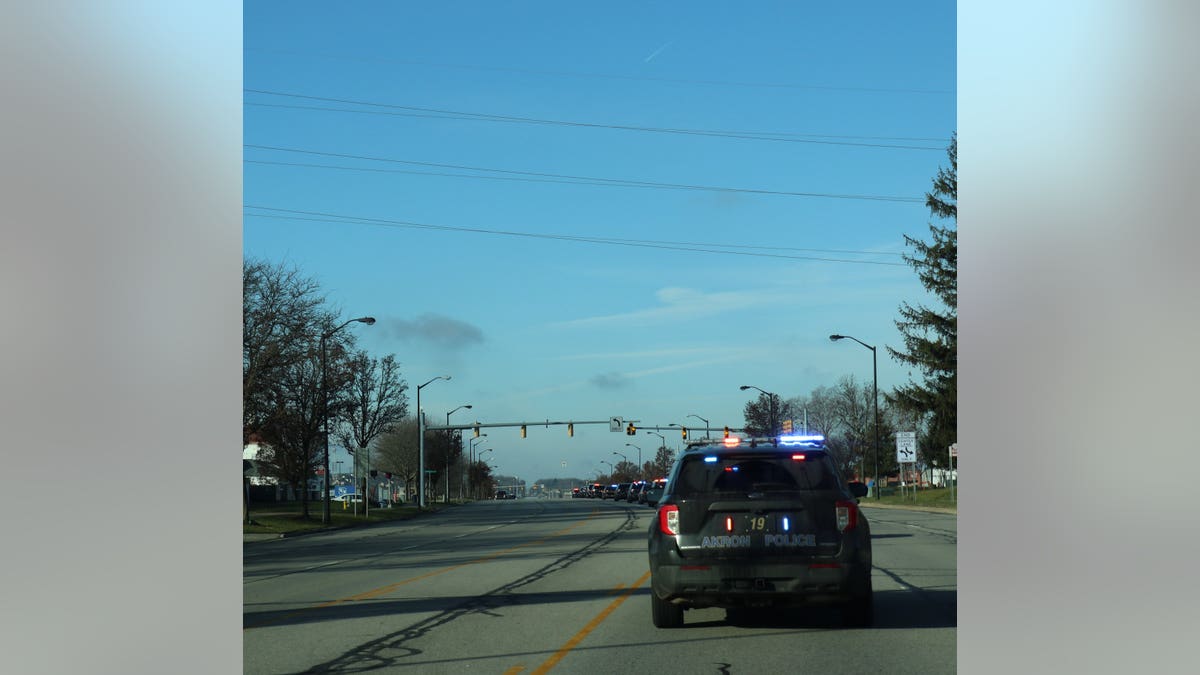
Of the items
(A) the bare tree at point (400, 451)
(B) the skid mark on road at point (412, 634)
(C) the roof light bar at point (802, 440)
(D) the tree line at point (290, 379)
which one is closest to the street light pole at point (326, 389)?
(D) the tree line at point (290, 379)

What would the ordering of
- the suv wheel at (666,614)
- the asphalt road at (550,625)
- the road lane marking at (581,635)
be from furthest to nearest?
the suv wheel at (666,614)
the asphalt road at (550,625)
the road lane marking at (581,635)

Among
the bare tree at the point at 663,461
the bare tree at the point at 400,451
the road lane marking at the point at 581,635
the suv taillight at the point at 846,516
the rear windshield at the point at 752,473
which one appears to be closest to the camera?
the road lane marking at the point at 581,635

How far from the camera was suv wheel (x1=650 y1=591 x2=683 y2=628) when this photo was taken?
38.7 feet

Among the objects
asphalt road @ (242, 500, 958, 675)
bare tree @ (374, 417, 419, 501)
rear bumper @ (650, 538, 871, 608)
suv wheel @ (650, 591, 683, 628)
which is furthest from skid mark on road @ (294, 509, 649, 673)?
bare tree @ (374, 417, 419, 501)

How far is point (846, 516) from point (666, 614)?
2.01 meters

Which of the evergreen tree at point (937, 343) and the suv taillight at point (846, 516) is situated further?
the evergreen tree at point (937, 343)

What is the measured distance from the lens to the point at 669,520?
11.5 m

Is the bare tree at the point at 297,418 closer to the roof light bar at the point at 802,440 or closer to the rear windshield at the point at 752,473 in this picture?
the roof light bar at the point at 802,440

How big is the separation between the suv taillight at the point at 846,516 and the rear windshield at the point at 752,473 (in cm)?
29

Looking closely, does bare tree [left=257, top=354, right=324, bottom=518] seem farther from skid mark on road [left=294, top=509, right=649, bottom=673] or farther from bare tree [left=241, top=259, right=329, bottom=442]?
skid mark on road [left=294, top=509, right=649, bottom=673]

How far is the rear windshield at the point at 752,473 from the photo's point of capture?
457 inches

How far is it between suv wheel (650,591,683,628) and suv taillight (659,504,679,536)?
0.73m

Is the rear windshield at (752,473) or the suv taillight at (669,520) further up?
the rear windshield at (752,473)
